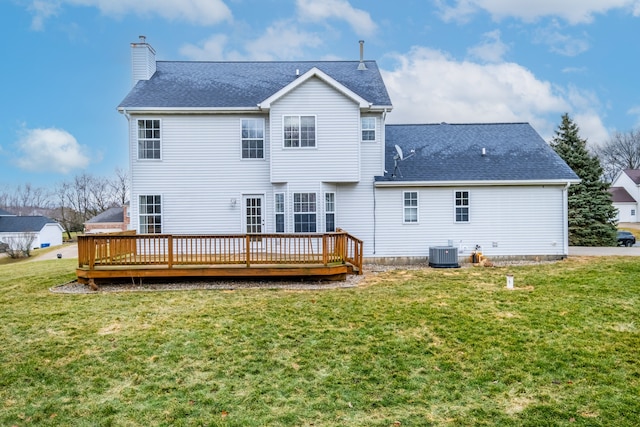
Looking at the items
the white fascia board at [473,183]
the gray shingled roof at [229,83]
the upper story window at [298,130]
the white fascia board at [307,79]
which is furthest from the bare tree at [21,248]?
the white fascia board at [473,183]

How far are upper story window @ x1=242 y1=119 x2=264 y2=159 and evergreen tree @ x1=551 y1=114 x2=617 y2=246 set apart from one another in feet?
69.2

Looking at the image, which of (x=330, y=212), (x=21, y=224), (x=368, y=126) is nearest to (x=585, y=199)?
(x=368, y=126)

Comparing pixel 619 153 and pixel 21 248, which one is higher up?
pixel 619 153

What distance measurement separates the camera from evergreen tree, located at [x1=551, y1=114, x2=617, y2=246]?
23766mm

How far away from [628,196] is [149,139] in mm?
60515

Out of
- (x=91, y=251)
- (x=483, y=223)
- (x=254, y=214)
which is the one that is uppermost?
(x=254, y=214)

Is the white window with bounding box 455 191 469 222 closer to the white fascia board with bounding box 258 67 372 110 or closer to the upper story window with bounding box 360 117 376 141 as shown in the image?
the upper story window with bounding box 360 117 376 141

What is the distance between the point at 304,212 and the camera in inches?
523

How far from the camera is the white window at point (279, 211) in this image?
1335 cm

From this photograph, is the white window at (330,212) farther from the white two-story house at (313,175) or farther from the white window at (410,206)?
the white window at (410,206)

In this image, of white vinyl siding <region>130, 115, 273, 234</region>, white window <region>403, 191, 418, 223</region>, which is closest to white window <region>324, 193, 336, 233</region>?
white vinyl siding <region>130, 115, 273, 234</region>

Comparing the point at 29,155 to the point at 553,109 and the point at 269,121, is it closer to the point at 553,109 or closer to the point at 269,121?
the point at 269,121

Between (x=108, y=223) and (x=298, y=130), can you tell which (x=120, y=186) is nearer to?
(x=108, y=223)

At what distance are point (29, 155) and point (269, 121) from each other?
153 feet
